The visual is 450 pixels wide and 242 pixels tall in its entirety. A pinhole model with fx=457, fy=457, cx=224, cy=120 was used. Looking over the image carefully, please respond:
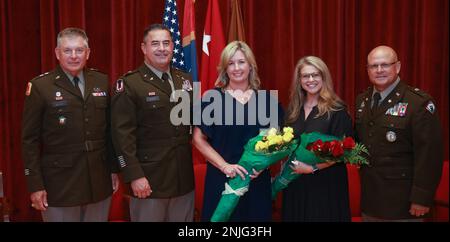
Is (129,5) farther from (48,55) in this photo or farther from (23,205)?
(23,205)

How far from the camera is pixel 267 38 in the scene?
14.6 ft

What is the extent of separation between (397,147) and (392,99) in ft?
1.02

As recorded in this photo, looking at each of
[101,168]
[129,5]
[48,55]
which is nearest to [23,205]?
[48,55]

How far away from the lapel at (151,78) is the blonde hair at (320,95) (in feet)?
2.71

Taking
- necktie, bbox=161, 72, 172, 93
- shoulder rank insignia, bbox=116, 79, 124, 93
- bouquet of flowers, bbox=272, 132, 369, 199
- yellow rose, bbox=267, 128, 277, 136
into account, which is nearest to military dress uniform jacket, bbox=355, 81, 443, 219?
bouquet of flowers, bbox=272, 132, 369, 199

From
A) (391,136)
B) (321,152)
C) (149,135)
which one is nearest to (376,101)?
(391,136)

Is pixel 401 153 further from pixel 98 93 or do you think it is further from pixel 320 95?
pixel 98 93

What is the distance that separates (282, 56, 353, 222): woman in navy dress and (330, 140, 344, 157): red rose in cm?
23

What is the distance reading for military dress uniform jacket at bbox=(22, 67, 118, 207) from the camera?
2734 mm

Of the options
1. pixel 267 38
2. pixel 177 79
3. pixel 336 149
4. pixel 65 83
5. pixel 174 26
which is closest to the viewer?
pixel 336 149

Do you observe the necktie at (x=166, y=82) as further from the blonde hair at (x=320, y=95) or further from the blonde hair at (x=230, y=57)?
the blonde hair at (x=320, y=95)

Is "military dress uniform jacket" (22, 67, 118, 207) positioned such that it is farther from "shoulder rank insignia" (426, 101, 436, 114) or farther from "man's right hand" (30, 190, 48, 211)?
"shoulder rank insignia" (426, 101, 436, 114)

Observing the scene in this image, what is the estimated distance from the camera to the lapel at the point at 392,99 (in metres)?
2.88

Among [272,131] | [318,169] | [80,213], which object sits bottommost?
[80,213]
